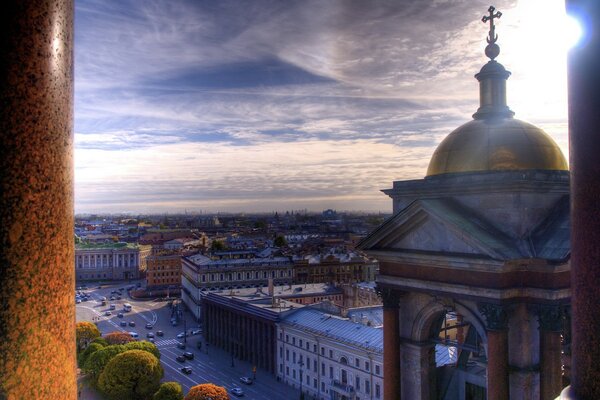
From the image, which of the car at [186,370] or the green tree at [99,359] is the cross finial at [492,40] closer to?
the green tree at [99,359]

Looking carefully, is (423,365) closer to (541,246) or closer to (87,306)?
(541,246)

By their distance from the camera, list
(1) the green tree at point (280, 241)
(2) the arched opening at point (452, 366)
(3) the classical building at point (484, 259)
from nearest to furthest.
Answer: (3) the classical building at point (484, 259)
(2) the arched opening at point (452, 366)
(1) the green tree at point (280, 241)

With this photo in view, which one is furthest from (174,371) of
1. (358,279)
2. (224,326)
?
(358,279)

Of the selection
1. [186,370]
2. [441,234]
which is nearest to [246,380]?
[186,370]

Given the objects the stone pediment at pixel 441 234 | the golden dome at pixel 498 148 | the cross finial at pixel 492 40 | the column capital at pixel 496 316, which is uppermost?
the cross finial at pixel 492 40

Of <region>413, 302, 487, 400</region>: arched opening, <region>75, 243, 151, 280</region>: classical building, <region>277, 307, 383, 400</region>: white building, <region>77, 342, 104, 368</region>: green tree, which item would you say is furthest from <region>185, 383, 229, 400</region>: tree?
<region>75, 243, 151, 280</region>: classical building

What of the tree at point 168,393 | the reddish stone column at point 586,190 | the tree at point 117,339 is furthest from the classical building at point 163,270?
the reddish stone column at point 586,190

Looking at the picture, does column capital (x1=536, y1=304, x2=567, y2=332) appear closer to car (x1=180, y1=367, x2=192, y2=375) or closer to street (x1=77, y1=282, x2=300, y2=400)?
street (x1=77, y1=282, x2=300, y2=400)
